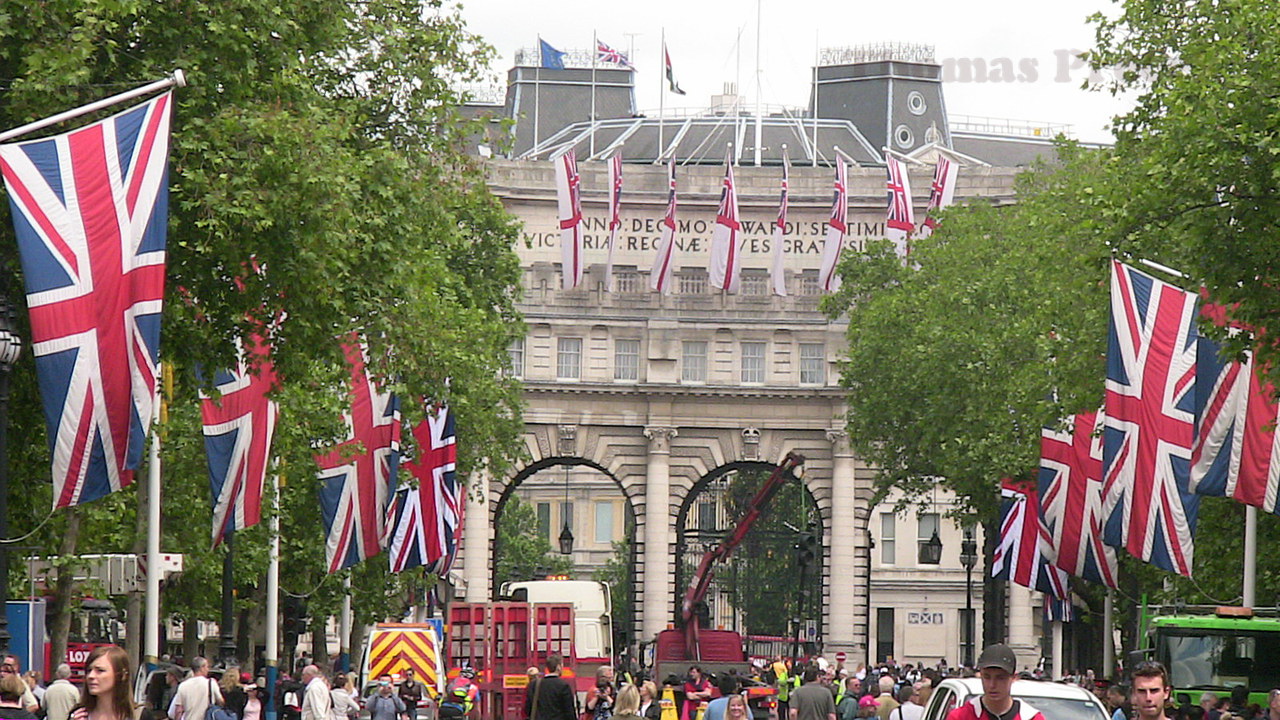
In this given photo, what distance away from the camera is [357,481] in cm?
4069

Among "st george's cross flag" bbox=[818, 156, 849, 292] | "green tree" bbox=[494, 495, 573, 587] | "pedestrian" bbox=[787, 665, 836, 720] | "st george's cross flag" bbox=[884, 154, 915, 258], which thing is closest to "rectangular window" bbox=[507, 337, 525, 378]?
"st george's cross flag" bbox=[818, 156, 849, 292]

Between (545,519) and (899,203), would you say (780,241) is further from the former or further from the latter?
(545,519)

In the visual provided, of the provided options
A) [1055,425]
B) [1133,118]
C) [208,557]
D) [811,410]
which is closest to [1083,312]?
[1055,425]

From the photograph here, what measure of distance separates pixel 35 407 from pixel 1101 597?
109 feet

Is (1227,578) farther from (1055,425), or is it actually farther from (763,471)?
(763,471)

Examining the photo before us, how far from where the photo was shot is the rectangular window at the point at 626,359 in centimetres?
9494

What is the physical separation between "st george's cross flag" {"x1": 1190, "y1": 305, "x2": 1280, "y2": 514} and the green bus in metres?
6.54

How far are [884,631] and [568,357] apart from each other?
35037 millimetres

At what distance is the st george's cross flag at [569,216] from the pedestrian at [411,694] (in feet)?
103

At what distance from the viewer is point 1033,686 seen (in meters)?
23.0

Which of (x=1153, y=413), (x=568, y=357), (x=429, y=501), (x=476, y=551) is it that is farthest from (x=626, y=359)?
(x=1153, y=413)

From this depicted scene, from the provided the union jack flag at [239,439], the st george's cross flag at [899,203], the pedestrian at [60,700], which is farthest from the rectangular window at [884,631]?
the pedestrian at [60,700]

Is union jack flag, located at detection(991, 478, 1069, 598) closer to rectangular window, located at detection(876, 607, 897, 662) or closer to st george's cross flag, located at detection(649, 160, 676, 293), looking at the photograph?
st george's cross flag, located at detection(649, 160, 676, 293)

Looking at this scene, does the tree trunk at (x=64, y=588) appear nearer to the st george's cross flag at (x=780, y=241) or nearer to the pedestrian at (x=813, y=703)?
the pedestrian at (x=813, y=703)
